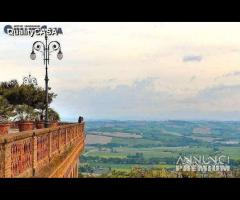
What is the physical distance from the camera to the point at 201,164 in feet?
26.1

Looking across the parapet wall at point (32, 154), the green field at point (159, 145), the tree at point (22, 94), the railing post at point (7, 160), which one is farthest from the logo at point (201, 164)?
the tree at point (22, 94)

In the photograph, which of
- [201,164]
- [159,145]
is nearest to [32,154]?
[201,164]

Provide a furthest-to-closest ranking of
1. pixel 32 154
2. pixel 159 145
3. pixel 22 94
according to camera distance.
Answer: pixel 22 94, pixel 159 145, pixel 32 154

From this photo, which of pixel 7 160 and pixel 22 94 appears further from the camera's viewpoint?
pixel 22 94

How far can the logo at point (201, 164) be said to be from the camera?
794 cm

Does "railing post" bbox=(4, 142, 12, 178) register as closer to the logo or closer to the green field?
the green field

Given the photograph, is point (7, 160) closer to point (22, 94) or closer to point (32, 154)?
point (32, 154)

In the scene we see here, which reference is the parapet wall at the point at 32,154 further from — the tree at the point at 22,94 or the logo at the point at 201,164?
the tree at the point at 22,94

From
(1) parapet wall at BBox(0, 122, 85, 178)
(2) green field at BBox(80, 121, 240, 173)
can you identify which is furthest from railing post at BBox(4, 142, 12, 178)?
(2) green field at BBox(80, 121, 240, 173)

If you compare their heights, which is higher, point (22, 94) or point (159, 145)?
point (22, 94)

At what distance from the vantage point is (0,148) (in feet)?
19.8

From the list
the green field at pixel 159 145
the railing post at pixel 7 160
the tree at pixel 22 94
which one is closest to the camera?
the railing post at pixel 7 160
